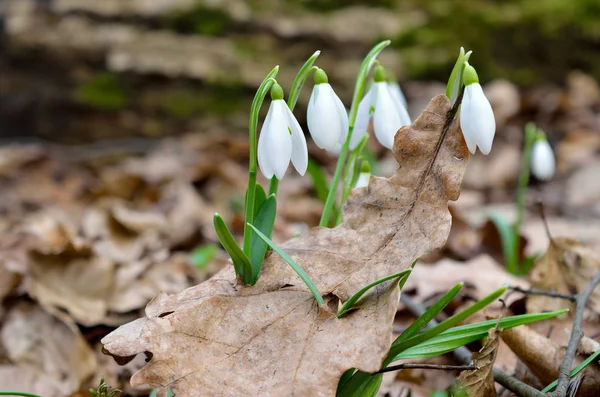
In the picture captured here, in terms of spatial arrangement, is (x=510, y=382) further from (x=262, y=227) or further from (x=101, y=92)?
(x=101, y=92)

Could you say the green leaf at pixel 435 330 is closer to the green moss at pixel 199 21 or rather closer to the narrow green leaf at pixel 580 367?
the narrow green leaf at pixel 580 367

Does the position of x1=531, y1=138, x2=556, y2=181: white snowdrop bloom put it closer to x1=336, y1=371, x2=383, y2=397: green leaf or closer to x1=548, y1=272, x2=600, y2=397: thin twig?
x1=548, y1=272, x2=600, y2=397: thin twig

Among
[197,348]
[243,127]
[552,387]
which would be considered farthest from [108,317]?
[243,127]

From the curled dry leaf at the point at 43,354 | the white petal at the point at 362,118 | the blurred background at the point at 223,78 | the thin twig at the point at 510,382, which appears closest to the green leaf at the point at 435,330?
the thin twig at the point at 510,382

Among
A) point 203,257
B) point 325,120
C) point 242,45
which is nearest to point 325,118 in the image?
point 325,120

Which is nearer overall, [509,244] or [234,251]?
[234,251]
